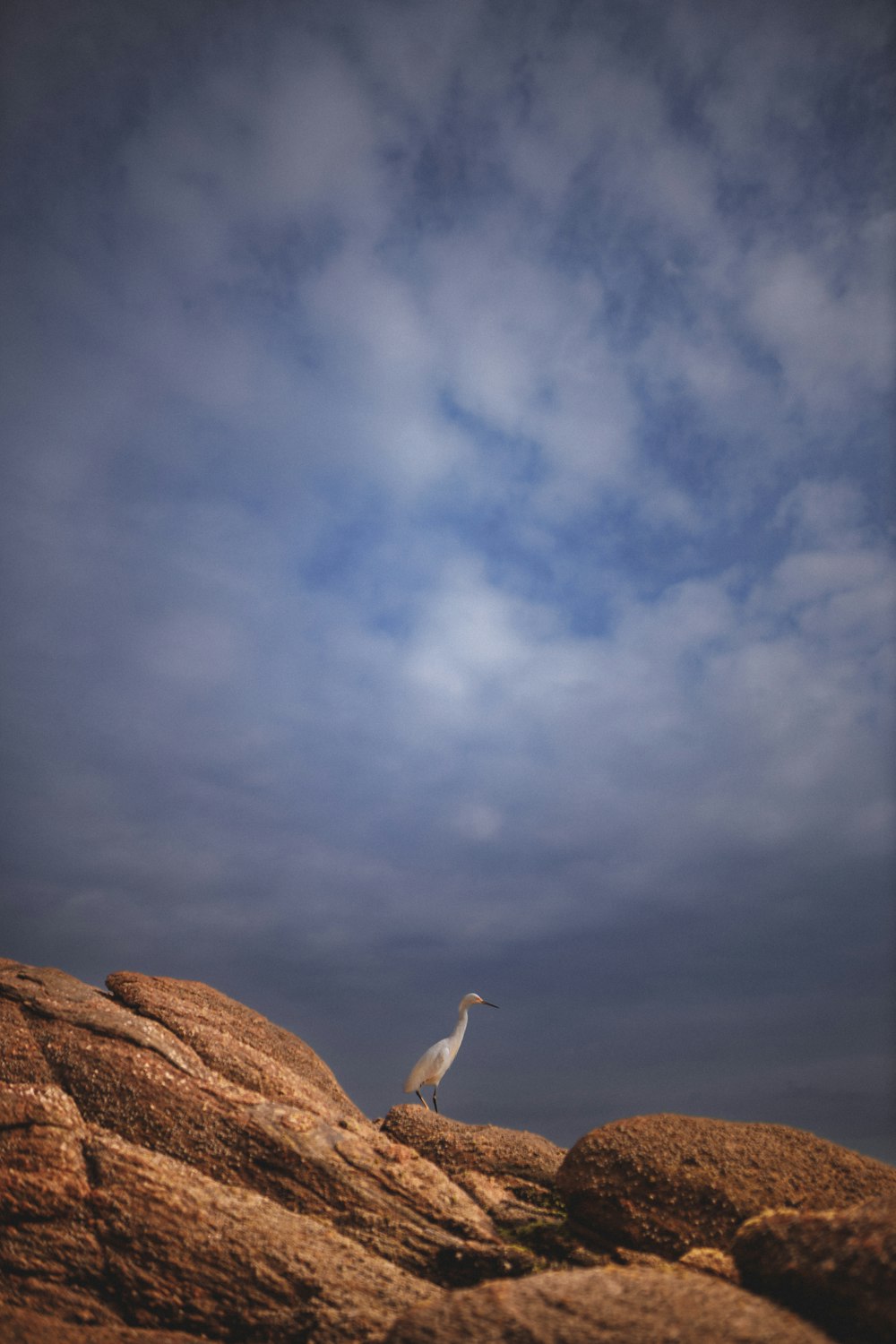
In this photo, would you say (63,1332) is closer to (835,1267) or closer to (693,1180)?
(693,1180)

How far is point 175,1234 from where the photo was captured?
9.36m

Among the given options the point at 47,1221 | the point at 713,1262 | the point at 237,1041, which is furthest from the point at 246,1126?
the point at 713,1262

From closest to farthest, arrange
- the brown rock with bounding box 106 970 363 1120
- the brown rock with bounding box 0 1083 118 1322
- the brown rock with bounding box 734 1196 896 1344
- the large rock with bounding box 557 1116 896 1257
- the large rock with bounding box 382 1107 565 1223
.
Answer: the brown rock with bounding box 734 1196 896 1344, the brown rock with bounding box 0 1083 118 1322, the large rock with bounding box 557 1116 896 1257, the large rock with bounding box 382 1107 565 1223, the brown rock with bounding box 106 970 363 1120

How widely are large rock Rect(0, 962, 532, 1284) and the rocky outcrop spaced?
0.03m

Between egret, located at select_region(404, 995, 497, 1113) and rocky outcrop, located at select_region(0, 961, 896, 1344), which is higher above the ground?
egret, located at select_region(404, 995, 497, 1113)

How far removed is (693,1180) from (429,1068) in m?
11.6

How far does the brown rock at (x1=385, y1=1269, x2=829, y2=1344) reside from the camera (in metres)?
6.37

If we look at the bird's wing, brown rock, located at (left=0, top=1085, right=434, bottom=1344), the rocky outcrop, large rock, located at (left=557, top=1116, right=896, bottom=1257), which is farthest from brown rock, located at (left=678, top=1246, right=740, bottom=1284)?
the bird's wing

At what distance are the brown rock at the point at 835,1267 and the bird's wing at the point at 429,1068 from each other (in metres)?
13.3

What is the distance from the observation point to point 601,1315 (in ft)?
21.7

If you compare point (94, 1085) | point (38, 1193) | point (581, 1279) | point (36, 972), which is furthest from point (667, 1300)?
point (36, 972)

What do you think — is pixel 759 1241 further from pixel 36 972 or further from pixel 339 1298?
pixel 36 972

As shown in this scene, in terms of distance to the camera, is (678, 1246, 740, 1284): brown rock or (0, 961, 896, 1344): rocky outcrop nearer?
(0, 961, 896, 1344): rocky outcrop

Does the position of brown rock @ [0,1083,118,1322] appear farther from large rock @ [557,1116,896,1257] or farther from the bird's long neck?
the bird's long neck
